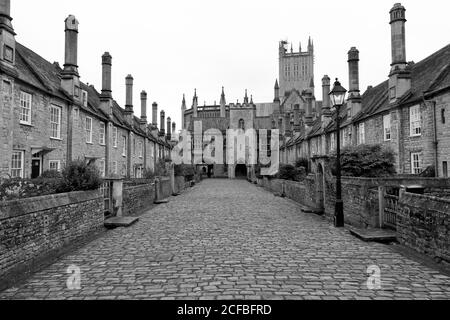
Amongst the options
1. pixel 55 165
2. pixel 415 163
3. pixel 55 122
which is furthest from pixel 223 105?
pixel 55 165

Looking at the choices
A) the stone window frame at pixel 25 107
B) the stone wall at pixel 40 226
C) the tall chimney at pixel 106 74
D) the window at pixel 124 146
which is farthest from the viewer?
the window at pixel 124 146

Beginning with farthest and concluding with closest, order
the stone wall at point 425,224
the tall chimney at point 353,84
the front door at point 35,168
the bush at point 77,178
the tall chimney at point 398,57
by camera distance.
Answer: the tall chimney at point 353,84 → the tall chimney at point 398,57 → the front door at point 35,168 → the bush at point 77,178 → the stone wall at point 425,224

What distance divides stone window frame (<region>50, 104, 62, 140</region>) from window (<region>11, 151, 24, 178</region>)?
292 centimetres

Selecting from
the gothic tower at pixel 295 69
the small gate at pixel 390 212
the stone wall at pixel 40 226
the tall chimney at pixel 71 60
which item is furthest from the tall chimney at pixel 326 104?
the gothic tower at pixel 295 69

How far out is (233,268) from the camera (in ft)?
21.3

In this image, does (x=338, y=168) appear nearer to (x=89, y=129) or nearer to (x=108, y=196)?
(x=108, y=196)

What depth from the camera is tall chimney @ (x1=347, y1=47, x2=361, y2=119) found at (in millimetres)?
27547

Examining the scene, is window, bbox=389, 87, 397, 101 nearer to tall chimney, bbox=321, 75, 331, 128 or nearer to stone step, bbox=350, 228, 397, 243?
tall chimney, bbox=321, 75, 331, 128

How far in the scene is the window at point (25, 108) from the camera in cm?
1631

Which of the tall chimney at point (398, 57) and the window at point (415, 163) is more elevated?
the tall chimney at point (398, 57)

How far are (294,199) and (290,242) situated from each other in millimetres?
13654

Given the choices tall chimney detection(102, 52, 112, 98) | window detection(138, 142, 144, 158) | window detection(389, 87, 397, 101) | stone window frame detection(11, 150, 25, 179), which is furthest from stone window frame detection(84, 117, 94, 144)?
window detection(389, 87, 397, 101)

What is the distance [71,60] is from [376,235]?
21.6 meters

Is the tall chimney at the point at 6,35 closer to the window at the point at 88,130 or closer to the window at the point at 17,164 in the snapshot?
the window at the point at 17,164
